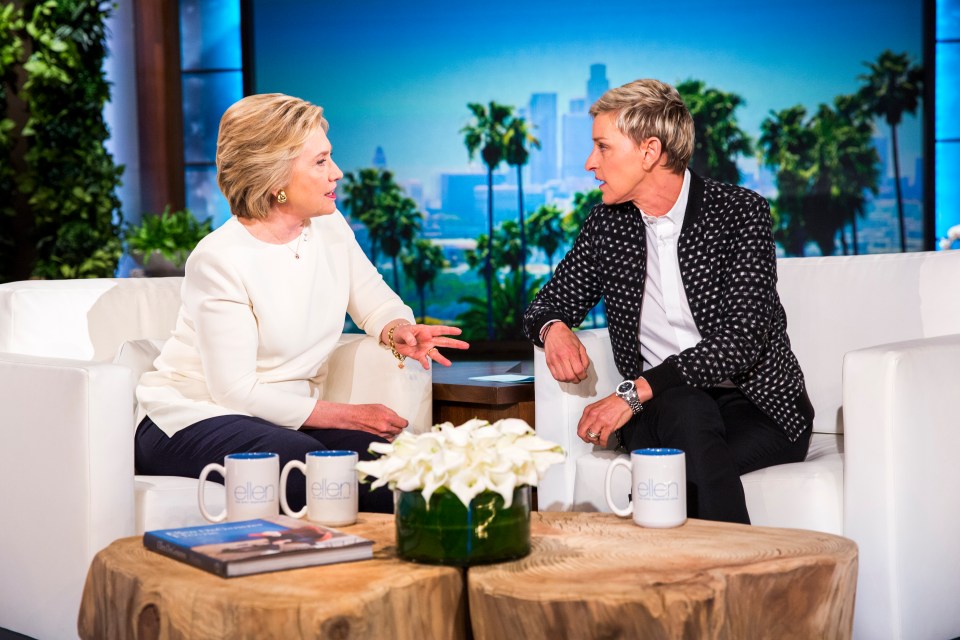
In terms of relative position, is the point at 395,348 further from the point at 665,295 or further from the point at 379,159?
the point at 379,159

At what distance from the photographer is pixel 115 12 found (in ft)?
20.5

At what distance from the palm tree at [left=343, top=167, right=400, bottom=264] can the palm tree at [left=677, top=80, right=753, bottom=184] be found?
1.91 m

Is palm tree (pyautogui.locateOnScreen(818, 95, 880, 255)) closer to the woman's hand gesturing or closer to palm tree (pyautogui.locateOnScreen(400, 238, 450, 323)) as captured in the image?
palm tree (pyautogui.locateOnScreen(400, 238, 450, 323))

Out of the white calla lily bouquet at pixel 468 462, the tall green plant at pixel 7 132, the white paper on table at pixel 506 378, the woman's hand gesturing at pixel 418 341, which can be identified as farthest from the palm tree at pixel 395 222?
the white calla lily bouquet at pixel 468 462

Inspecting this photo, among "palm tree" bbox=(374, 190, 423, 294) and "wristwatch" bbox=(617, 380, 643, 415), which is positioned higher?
"palm tree" bbox=(374, 190, 423, 294)

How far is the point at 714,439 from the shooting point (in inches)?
83.7

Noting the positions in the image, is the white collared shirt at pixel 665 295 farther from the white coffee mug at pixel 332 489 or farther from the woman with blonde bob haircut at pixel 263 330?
the white coffee mug at pixel 332 489

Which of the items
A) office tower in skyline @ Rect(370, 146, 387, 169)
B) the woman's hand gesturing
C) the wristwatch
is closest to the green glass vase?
the wristwatch

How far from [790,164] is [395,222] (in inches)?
97.5

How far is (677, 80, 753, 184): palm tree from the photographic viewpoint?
659 centimetres

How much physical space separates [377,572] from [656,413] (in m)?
0.99

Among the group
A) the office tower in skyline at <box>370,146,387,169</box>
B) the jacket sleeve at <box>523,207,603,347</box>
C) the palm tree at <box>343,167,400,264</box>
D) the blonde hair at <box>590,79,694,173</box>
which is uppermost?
the office tower in skyline at <box>370,146,387,169</box>

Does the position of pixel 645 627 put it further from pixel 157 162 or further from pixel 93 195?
pixel 157 162

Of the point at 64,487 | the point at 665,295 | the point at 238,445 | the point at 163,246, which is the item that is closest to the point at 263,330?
the point at 238,445
